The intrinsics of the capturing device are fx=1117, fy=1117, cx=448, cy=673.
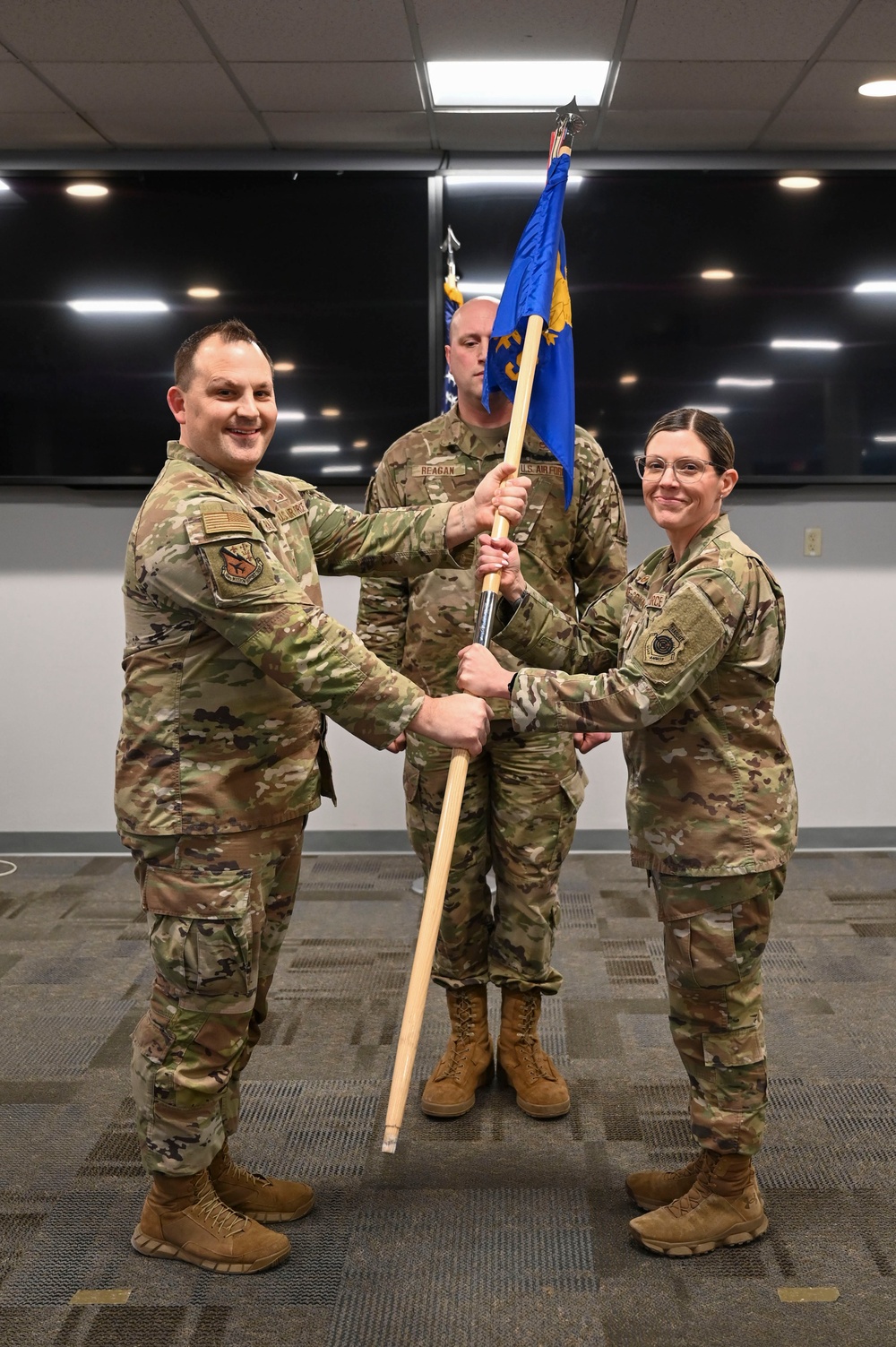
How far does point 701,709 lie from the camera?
198 cm

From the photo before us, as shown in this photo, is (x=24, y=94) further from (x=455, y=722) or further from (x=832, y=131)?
(x=455, y=722)

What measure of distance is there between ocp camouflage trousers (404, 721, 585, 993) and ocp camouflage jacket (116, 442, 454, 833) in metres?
0.62

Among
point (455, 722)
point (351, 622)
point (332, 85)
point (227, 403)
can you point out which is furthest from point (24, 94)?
point (455, 722)

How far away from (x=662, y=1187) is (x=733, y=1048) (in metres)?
0.39

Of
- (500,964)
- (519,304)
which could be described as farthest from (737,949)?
(519,304)

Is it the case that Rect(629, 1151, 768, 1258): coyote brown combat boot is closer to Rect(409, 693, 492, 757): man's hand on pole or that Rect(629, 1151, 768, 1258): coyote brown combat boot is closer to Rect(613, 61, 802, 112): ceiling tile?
Rect(409, 693, 492, 757): man's hand on pole

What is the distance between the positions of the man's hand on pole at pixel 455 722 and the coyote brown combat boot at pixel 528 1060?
1047 mm

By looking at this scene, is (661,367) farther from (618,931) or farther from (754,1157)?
(754,1157)

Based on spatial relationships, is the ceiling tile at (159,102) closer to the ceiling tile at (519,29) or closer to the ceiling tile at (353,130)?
the ceiling tile at (353,130)

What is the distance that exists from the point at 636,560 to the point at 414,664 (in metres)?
2.17

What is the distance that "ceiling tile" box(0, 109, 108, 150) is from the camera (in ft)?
13.3

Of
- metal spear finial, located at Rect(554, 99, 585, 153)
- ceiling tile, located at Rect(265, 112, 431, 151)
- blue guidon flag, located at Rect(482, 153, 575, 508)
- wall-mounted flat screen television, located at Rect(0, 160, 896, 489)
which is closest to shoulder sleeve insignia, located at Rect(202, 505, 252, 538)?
blue guidon flag, located at Rect(482, 153, 575, 508)

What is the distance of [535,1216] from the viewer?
2.21 m

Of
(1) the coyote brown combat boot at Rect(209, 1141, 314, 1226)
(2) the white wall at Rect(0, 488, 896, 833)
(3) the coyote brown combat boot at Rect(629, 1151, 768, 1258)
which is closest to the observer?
(3) the coyote brown combat boot at Rect(629, 1151, 768, 1258)
